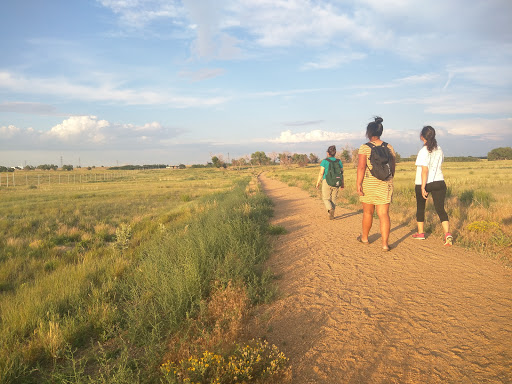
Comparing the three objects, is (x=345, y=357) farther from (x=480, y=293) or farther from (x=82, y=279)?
(x=82, y=279)

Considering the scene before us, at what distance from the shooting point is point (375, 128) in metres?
5.33

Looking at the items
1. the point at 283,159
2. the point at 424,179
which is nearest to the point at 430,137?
the point at 424,179

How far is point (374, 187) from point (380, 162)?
0.49 meters

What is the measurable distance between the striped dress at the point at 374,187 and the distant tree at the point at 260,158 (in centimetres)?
13635

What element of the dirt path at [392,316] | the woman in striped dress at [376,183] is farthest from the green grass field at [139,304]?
the woman in striped dress at [376,183]

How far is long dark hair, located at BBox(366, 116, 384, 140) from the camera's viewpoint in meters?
5.33

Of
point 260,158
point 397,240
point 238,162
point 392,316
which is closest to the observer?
point 392,316

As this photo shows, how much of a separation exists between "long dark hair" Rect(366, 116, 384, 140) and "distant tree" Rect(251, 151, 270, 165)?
136 m

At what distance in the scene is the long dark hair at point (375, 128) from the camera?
5.33 meters

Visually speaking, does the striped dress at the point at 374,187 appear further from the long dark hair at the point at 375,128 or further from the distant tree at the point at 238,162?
the distant tree at the point at 238,162

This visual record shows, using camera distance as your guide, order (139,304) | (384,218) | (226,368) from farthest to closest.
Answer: (384,218)
(139,304)
(226,368)

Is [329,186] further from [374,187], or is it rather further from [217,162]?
[217,162]

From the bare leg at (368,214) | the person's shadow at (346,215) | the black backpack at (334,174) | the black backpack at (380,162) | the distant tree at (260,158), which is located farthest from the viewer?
the distant tree at (260,158)

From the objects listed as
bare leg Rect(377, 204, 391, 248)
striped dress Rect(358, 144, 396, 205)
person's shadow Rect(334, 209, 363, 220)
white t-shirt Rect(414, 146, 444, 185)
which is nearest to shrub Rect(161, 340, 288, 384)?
bare leg Rect(377, 204, 391, 248)
